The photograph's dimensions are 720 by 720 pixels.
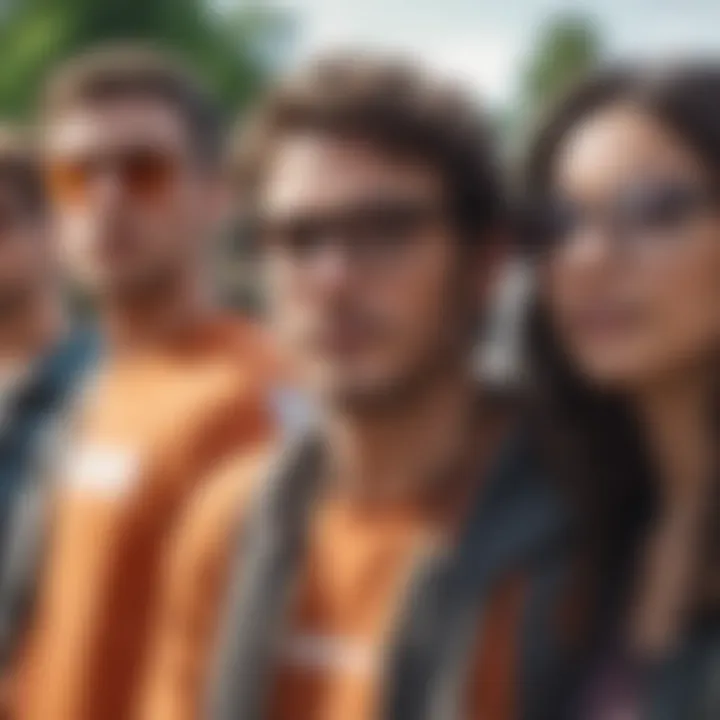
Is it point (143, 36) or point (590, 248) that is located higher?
point (143, 36)

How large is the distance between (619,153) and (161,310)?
18.9 inches

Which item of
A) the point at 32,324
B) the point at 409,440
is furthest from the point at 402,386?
the point at 32,324

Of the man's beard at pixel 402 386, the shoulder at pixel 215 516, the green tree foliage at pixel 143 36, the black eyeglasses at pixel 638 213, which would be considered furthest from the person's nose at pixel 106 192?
the black eyeglasses at pixel 638 213

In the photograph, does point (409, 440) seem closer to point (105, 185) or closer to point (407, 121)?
point (407, 121)

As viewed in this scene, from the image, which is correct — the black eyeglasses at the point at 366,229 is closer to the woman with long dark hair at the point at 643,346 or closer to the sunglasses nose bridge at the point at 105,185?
the woman with long dark hair at the point at 643,346

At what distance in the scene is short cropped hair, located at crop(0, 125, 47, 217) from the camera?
4.31 ft

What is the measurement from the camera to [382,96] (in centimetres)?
93

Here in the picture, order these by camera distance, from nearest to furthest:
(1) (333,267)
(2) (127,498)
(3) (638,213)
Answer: (3) (638,213), (1) (333,267), (2) (127,498)

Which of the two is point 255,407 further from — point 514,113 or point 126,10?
point 126,10

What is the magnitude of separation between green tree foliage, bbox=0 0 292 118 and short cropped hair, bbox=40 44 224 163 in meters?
0.02

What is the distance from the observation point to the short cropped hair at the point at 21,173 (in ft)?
4.31

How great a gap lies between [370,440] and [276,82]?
0.26 m

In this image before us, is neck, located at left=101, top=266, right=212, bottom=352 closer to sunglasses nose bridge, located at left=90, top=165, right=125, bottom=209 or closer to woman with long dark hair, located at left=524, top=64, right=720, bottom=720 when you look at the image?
sunglasses nose bridge, located at left=90, top=165, right=125, bottom=209

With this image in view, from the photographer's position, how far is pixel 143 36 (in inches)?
53.9
